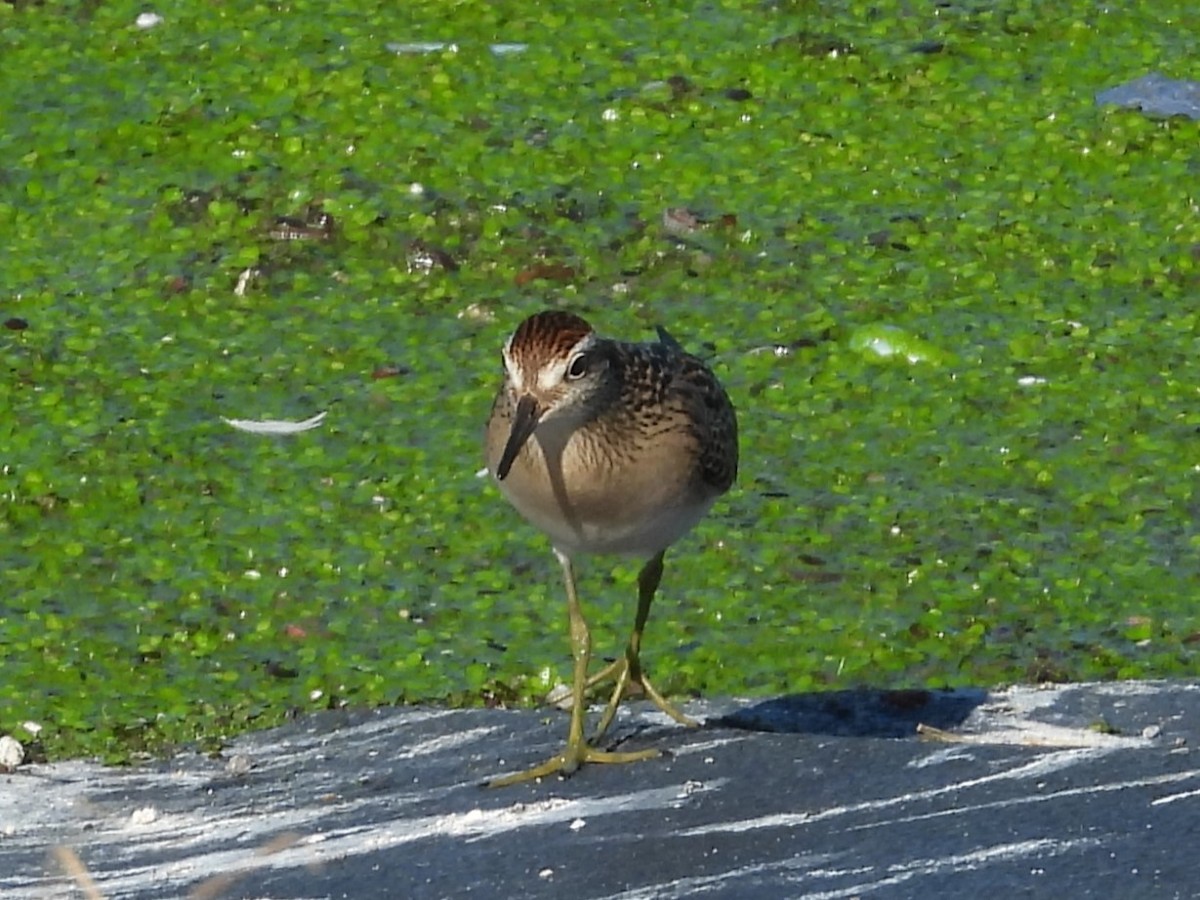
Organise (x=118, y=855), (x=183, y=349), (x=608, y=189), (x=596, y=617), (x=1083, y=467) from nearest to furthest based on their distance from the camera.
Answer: (x=118, y=855)
(x=596, y=617)
(x=1083, y=467)
(x=183, y=349)
(x=608, y=189)

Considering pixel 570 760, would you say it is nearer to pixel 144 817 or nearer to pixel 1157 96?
pixel 144 817

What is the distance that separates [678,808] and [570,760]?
427 millimetres

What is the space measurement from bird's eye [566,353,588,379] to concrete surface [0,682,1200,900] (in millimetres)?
970

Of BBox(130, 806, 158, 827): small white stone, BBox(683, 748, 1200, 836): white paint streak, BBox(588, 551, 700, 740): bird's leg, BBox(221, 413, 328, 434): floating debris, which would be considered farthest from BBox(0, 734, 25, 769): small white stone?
BBox(221, 413, 328, 434): floating debris

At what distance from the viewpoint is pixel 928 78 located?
423 inches

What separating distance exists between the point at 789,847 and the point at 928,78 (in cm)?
601

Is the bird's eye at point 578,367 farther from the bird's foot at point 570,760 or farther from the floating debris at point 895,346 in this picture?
the floating debris at point 895,346

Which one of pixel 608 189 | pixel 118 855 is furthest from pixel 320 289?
pixel 118 855

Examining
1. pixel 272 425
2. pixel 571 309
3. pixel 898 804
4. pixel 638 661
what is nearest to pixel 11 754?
pixel 638 661

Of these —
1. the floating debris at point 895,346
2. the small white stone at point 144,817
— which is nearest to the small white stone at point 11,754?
the small white stone at point 144,817

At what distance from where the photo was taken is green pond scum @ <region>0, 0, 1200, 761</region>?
720cm

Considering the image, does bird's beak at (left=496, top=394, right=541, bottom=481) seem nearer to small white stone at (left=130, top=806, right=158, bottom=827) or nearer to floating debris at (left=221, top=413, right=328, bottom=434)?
small white stone at (left=130, top=806, right=158, bottom=827)

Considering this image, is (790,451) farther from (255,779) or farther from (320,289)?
(255,779)

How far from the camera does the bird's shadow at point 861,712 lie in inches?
255
